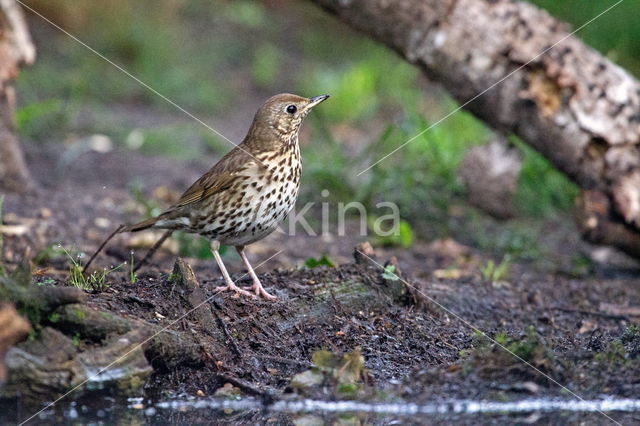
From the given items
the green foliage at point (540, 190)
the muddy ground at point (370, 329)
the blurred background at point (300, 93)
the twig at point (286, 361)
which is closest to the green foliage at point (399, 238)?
the blurred background at point (300, 93)

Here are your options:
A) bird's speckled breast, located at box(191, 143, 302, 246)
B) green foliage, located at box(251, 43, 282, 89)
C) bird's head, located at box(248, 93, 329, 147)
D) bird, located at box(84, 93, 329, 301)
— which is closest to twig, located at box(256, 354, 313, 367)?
bird, located at box(84, 93, 329, 301)

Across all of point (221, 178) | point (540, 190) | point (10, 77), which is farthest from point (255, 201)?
point (540, 190)

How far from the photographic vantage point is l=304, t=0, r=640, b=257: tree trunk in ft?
20.9

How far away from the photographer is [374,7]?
6.53 metres

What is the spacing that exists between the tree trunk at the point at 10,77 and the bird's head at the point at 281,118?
241cm

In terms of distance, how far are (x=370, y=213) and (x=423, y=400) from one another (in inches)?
163

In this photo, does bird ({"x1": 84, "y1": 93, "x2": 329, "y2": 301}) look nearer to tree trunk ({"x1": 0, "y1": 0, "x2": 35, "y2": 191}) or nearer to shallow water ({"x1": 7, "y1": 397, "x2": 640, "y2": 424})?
shallow water ({"x1": 7, "y1": 397, "x2": 640, "y2": 424})

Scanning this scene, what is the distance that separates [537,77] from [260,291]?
9.62ft

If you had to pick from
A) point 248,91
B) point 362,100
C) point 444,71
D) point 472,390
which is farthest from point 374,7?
point 248,91

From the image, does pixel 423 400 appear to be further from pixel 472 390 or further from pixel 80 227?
pixel 80 227

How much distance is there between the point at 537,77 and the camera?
649 centimetres

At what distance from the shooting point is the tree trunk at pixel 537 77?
20.9ft

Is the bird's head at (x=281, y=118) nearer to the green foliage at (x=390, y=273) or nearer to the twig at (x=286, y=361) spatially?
the green foliage at (x=390, y=273)

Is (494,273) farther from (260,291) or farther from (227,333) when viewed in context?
(227,333)
